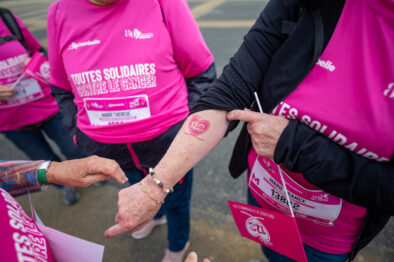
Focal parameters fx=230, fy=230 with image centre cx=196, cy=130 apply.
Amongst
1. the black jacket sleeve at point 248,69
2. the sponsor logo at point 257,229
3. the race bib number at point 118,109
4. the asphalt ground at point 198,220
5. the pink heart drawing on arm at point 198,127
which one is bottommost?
the asphalt ground at point 198,220

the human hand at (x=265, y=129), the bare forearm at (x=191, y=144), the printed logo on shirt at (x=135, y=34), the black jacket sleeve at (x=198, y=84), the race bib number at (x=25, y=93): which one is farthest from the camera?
the race bib number at (x=25, y=93)

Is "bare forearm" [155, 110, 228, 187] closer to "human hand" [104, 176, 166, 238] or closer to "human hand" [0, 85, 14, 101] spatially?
"human hand" [104, 176, 166, 238]

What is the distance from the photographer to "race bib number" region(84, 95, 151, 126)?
1.29 meters

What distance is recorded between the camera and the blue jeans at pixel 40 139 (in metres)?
2.21

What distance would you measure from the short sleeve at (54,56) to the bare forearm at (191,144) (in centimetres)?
101

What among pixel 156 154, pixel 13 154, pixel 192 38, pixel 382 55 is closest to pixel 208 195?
pixel 156 154

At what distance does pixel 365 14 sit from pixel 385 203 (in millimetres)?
637

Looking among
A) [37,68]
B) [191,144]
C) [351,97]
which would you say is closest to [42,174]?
[191,144]

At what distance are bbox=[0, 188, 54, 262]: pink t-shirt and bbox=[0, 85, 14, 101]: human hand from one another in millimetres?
1402

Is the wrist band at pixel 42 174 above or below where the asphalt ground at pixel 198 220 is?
above

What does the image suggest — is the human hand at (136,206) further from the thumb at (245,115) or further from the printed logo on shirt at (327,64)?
the printed logo on shirt at (327,64)

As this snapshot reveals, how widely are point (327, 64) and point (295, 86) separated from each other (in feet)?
0.42

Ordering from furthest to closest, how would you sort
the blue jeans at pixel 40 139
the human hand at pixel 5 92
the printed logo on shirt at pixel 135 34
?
1. the blue jeans at pixel 40 139
2. the human hand at pixel 5 92
3. the printed logo on shirt at pixel 135 34

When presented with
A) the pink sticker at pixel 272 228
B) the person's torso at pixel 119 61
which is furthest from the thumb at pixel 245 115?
the person's torso at pixel 119 61
